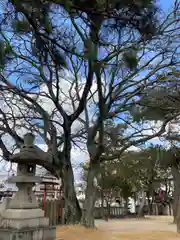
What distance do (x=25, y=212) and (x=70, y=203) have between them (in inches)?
118

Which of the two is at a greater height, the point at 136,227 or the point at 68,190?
the point at 68,190

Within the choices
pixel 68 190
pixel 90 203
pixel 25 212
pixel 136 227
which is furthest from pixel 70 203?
pixel 136 227

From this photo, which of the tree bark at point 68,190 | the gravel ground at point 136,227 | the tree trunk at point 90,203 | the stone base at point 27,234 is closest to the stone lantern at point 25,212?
the stone base at point 27,234

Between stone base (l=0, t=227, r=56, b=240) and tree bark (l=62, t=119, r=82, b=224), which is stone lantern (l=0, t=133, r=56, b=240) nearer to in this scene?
stone base (l=0, t=227, r=56, b=240)

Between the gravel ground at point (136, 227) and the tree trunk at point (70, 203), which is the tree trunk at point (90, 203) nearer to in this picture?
the tree trunk at point (70, 203)

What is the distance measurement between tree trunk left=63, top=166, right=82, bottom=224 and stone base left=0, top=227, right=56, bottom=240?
2700 mm

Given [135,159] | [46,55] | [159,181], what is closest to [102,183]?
[135,159]

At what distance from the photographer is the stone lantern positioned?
536 centimetres

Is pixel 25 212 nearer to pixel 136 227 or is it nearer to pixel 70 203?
pixel 70 203

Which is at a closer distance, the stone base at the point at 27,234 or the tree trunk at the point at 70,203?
the stone base at the point at 27,234

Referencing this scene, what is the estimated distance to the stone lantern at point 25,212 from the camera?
5.36m

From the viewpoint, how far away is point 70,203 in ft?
28.0

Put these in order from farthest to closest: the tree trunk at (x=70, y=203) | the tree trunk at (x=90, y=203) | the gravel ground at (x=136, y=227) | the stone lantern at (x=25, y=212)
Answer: the gravel ground at (x=136, y=227) → the tree trunk at (x=70, y=203) → the tree trunk at (x=90, y=203) → the stone lantern at (x=25, y=212)

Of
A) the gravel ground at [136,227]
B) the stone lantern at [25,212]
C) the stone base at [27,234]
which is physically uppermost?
the stone lantern at [25,212]
